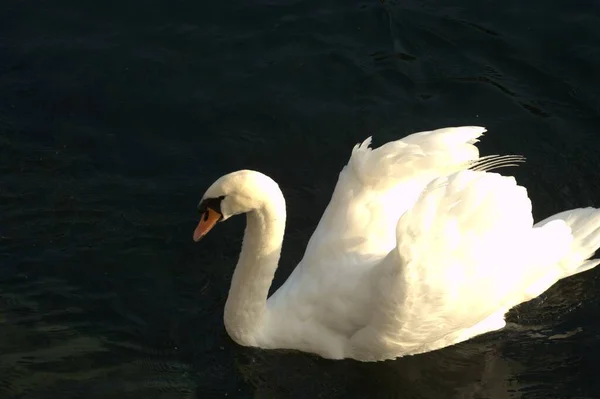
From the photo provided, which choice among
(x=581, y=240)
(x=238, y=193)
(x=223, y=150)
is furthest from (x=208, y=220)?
(x=581, y=240)

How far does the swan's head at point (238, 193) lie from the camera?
7.94 metres

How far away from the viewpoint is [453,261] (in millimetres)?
8141

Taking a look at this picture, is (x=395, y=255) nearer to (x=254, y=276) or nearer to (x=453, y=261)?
(x=453, y=261)

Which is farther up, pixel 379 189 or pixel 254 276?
pixel 379 189

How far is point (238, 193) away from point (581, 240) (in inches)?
137

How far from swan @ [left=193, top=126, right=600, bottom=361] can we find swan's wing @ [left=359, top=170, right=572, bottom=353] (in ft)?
0.04

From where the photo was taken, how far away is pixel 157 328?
8992 millimetres

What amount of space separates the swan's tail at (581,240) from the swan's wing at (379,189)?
127 cm

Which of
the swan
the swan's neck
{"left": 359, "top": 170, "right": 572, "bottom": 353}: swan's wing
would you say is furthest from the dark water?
{"left": 359, "top": 170, "right": 572, "bottom": 353}: swan's wing

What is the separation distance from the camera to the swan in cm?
801

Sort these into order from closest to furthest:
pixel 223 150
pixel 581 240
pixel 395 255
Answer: pixel 395 255 < pixel 581 240 < pixel 223 150

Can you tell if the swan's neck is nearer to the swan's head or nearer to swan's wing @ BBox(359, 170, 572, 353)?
the swan's head

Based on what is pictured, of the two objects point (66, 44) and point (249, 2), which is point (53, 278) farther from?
point (249, 2)

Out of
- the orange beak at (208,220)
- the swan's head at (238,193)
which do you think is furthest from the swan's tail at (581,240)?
the orange beak at (208,220)
